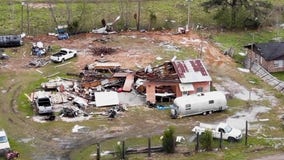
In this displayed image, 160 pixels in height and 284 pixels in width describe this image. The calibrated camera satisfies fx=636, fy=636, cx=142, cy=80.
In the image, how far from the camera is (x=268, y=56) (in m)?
61.2

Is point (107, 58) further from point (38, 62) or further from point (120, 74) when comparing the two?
point (38, 62)

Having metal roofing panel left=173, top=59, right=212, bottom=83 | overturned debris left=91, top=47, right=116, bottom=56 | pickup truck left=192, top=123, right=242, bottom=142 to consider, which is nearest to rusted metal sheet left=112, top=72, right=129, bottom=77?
metal roofing panel left=173, top=59, right=212, bottom=83

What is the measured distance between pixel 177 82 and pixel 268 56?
12263mm

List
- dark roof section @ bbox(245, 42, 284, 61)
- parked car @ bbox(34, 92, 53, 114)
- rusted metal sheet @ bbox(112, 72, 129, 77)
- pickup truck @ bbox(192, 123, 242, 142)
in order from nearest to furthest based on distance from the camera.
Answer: pickup truck @ bbox(192, 123, 242, 142)
parked car @ bbox(34, 92, 53, 114)
rusted metal sheet @ bbox(112, 72, 129, 77)
dark roof section @ bbox(245, 42, 284, 61)

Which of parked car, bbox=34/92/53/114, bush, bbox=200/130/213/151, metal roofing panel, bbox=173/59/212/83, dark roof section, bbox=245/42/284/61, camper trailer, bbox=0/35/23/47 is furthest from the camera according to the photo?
camper trailer, bbox=0/35/23/47

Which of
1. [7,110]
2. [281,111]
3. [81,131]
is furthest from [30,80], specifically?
[281,111]

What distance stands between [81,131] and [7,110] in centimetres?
730

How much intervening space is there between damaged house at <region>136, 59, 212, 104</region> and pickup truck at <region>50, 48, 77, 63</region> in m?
10.2

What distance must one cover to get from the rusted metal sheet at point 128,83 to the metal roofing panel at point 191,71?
4.02 m

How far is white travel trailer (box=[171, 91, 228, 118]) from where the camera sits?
5022cm

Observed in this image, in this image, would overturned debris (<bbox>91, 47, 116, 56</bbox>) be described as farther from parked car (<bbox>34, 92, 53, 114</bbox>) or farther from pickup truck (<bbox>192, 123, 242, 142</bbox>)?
pickup truck (<bbox>192, 123, 242, 142</bbox>)

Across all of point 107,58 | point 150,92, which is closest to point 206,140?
point 150,92

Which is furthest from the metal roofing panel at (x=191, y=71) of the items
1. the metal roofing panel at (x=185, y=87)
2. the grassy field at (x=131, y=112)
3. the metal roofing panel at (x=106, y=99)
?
the metal roofing panel at (x=106, y=99)

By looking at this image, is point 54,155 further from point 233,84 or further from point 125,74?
point 233,84
